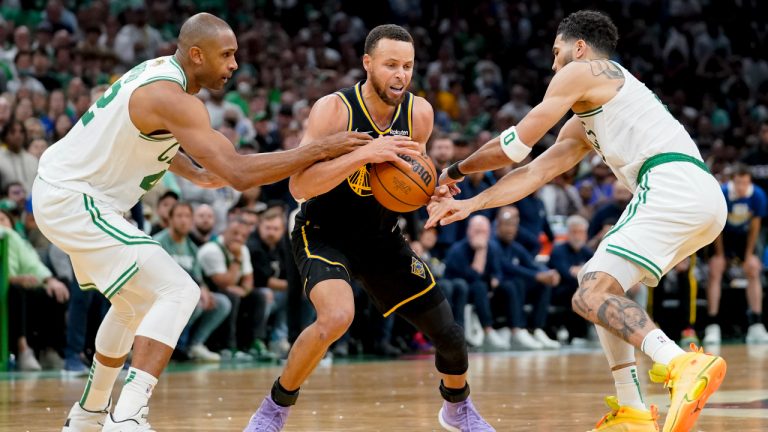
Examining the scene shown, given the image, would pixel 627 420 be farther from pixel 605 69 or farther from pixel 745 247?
pixel 745 247

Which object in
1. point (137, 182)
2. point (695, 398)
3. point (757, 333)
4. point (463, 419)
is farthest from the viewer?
point (757, 333)

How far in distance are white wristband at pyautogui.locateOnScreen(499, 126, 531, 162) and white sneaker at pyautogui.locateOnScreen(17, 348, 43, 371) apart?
22.2 feet

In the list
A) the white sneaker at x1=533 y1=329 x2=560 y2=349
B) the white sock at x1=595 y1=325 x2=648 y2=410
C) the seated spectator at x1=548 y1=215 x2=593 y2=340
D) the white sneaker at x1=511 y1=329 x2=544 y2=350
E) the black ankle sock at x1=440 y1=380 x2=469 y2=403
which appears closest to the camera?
the white sock at x1=595 y1=325 x2=648 y2=410

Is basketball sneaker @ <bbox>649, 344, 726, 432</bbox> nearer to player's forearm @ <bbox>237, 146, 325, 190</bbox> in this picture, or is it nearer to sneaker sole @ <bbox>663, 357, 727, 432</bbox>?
sneaker sole @ <bbox>663, 357, 727, 432</bbox>

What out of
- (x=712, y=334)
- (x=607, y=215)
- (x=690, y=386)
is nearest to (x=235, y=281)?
(x=607, y=215)

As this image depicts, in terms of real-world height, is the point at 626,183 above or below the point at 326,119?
below

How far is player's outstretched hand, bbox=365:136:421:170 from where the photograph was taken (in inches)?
237

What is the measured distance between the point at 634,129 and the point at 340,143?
56.8 inches

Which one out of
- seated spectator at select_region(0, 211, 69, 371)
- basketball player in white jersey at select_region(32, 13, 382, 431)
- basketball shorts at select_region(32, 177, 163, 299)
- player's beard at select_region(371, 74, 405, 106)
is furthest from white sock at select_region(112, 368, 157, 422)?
seated spectator at select_region(0, 211, 69, 371)

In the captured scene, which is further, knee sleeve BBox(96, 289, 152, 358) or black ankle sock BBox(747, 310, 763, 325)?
black ankle sock BBox(747, 310, 763, 325)

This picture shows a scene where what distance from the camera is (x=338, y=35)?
21.3 meters

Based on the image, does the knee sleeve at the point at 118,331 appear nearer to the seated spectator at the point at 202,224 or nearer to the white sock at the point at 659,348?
the white sock at the point at 659,348

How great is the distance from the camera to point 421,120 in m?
6.70

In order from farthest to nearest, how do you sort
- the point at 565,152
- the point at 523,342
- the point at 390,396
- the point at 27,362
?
the point at 523,342 → the point at 27,362 → the point at 390,396 → the point at 565,152
